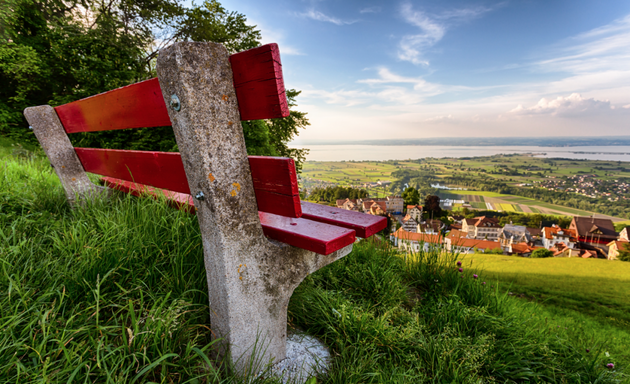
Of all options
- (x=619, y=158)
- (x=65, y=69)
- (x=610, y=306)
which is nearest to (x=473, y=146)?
(x=619, y=158)

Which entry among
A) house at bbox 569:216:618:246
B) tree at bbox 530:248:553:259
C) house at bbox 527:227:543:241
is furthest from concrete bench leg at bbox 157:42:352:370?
house at bbox 569:216:618:246

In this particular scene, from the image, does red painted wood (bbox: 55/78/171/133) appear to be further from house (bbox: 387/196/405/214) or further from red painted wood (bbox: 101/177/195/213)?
house (bbox: 387/196/405/214)

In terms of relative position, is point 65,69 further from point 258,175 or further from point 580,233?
point 580,233

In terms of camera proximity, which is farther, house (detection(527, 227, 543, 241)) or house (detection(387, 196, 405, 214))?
house (detection(527, 227, 543, 241))

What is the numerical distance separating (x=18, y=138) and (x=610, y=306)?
20864 millimetres

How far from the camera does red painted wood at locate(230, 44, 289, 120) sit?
2.70ft

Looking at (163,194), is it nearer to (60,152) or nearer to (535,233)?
(60,152)

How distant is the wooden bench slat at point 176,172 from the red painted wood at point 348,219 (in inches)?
19.7

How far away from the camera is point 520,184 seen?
56.4 m

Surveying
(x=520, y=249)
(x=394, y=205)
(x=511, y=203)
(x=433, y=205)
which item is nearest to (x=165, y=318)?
(x=394, y=205)

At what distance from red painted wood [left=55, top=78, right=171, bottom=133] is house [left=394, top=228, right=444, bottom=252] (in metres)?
2.75

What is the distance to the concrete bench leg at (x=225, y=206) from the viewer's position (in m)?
0.91

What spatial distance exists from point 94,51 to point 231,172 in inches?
409

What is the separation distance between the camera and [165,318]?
1089 millimetres
